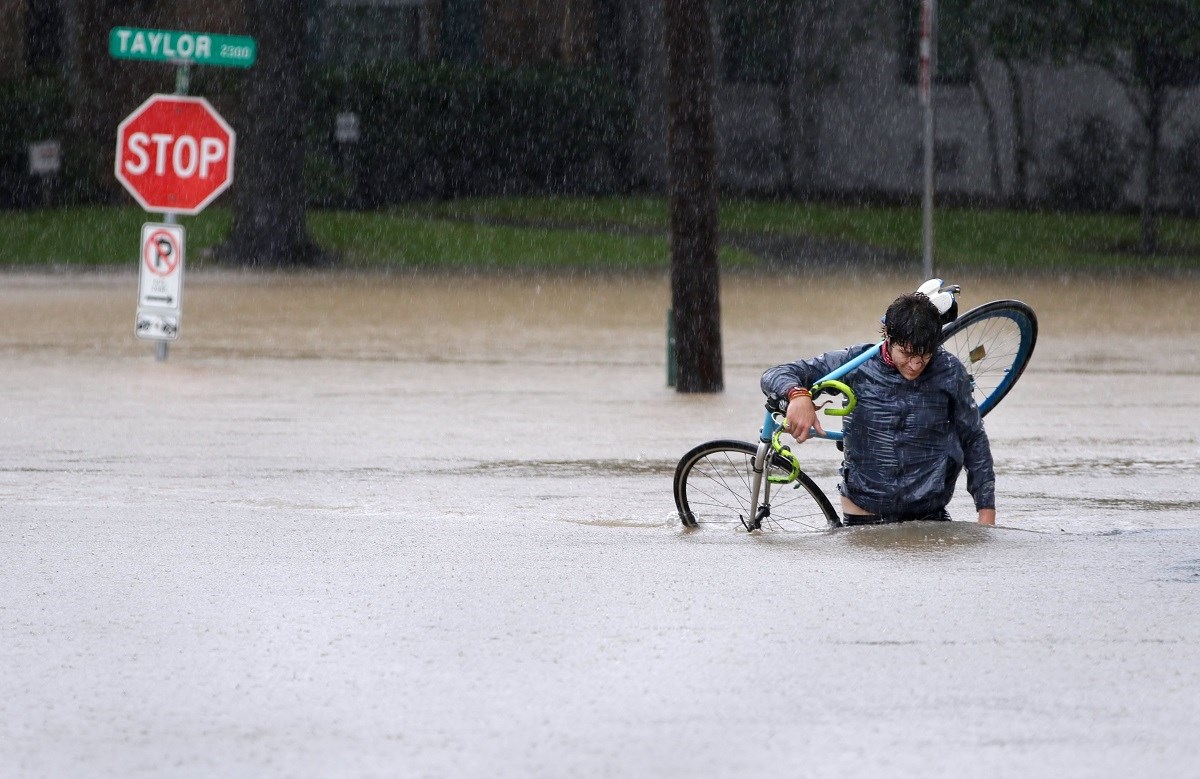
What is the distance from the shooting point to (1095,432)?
44.5ft

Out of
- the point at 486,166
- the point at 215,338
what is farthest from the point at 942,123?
the point at 215,338

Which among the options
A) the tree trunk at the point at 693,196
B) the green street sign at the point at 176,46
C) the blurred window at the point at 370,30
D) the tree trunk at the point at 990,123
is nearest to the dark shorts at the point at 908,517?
the tree trunk at the point at 693,196

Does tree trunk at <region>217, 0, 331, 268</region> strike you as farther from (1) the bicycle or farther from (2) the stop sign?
(1) the bicycle

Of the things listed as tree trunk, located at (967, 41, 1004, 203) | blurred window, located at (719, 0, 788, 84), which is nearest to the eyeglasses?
tree trunk, located at (967, 41, 1004, 203)

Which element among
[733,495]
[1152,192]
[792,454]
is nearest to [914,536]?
[792,454]

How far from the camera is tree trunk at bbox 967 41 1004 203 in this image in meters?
42.2

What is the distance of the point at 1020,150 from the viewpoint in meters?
Result: 42.7

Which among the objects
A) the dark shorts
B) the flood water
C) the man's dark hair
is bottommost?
the flood water

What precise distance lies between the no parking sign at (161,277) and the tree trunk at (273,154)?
45.7ft

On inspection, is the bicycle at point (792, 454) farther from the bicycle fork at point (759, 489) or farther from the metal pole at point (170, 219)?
the metal pole at point (170, 219)

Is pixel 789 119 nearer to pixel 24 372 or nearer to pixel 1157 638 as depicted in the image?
pixel 24 372

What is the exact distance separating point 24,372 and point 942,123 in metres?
29.5

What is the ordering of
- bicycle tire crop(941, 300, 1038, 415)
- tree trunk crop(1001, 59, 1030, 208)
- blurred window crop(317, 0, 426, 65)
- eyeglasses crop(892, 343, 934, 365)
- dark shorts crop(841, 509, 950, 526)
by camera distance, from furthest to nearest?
blurred window crop(317, 0, 426, 65) < tree trunk crop(1001, 59, 1030, 208) < bicycle tire crop(941, 300, 1038, 415) < dark shorts crop(841, 509, 950, 526) < eyeglasses crop(892, 343, 934, 365)

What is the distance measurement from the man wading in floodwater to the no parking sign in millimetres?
10700
